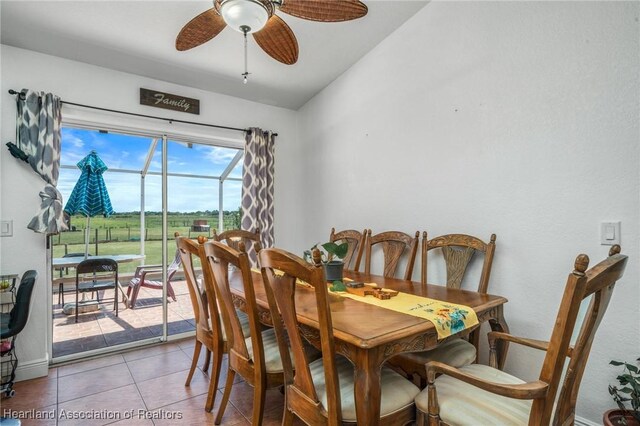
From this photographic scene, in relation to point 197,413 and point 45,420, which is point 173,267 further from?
point 197,413

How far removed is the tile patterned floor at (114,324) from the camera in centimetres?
321

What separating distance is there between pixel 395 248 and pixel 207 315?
1.59 metres

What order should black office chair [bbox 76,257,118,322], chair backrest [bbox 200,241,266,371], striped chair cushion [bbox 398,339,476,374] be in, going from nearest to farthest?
1. chair backrest [bbox 200,241,266,371]
2. striped chair cushion [bbox 398,339,476,374]
3. black office chair [bbox 76,257,118,322]

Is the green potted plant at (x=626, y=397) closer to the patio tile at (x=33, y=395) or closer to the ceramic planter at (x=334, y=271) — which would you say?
the ceramic planter at (x=334, y=271)

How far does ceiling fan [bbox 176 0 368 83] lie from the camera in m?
1.67

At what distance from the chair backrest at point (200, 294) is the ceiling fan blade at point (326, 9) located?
1498 millimetres

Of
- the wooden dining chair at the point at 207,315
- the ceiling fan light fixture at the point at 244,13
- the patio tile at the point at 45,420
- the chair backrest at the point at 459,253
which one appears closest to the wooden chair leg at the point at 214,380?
the wooden dining chair at the point at 207,315

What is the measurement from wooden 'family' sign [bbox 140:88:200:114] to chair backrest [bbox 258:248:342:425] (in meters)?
2.71

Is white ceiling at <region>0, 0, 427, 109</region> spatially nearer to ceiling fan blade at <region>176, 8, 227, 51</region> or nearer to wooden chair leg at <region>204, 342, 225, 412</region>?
ceiling fan blade at <region>176, 8, 227, 51</region>

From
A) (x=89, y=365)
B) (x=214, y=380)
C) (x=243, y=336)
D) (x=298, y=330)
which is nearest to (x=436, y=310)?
(x=298, y=330)

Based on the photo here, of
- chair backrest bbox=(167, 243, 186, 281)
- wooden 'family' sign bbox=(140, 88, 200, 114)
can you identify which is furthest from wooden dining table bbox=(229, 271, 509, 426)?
wooden 'family' sign bbox=(140, 88, 200, 114)

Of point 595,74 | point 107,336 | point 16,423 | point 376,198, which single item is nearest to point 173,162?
point 107,336

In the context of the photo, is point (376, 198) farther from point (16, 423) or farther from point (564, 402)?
point (16, 423)

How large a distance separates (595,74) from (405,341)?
5.67ft
